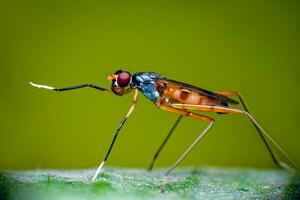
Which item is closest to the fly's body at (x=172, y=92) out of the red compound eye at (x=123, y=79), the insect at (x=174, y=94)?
the insect at (x=174, y=94)

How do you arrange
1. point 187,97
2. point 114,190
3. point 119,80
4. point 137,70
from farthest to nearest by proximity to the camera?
point 137,70
point 187,97
point 119,80
point 114,190

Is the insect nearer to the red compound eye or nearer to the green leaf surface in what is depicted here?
the red compound eye

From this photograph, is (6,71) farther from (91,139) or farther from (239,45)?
(239,45)

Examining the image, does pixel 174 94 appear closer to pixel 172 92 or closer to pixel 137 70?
pixel 172 92

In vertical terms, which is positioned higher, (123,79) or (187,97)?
(123,79)

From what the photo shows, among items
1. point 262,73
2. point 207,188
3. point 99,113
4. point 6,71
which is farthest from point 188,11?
point 207,188

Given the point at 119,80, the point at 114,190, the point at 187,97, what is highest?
the point at 119,80

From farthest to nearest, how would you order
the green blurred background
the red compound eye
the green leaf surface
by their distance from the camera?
the green blurred background → the red compound eye → the green leaf surface

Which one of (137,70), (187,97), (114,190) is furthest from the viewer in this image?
(137,70)

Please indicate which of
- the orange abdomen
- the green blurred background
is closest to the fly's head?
the orange abdomen

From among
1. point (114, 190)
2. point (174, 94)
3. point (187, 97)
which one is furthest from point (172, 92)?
point (114, 190)
